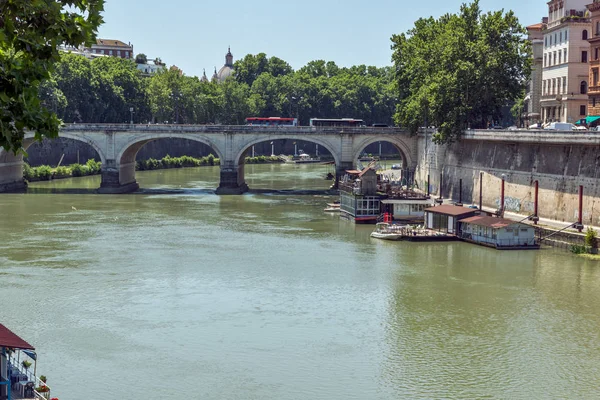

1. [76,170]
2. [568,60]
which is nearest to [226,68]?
[76,170]

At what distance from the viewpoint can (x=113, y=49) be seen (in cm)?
16250

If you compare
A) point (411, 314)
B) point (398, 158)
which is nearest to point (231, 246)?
point (411, 314)

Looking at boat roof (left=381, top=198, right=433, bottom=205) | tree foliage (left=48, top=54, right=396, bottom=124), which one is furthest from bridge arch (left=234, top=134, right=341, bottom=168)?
boat roof (left=381, top=198, right=433, bottom=205)

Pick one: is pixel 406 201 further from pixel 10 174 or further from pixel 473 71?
pixel 10 174

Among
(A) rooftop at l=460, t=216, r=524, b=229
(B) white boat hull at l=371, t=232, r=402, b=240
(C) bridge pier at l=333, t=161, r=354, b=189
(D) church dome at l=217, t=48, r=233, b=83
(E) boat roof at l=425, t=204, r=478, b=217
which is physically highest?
(D) church dome at l=217, t=48, r=233, b=83

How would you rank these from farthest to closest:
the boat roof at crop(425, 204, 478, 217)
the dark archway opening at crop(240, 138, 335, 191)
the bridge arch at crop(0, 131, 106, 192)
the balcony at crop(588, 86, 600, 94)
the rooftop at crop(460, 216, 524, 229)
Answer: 1. the dark archway opening at crop(240, 138, 335, 191)
2. the bridge arch at crop(0, 131, 106, 192)
3. the balcony at crop(588, 86, 600, 94)
4. the boat roof at crop(425, 204, 478, 217)
5. the rooftop at crop(460, 216, 524, 229)

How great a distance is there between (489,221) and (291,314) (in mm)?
18210

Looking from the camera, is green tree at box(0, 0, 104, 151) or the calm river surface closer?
green tree at box(0, 0, 104, 151)

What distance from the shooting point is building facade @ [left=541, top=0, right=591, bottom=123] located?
64250 mm

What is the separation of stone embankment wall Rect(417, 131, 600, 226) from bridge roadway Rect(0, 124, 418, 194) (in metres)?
12.3

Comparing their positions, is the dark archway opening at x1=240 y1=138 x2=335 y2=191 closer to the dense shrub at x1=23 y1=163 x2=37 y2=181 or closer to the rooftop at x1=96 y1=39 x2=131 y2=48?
the dense shrub at x1=23 y1=163 x2=37 y2=181

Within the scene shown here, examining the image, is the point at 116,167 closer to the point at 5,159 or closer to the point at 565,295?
the point at 5,159

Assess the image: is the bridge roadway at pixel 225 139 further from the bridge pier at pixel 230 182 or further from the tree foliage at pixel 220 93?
the tree foliage at pixel 220 93

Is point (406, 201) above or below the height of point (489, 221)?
above
